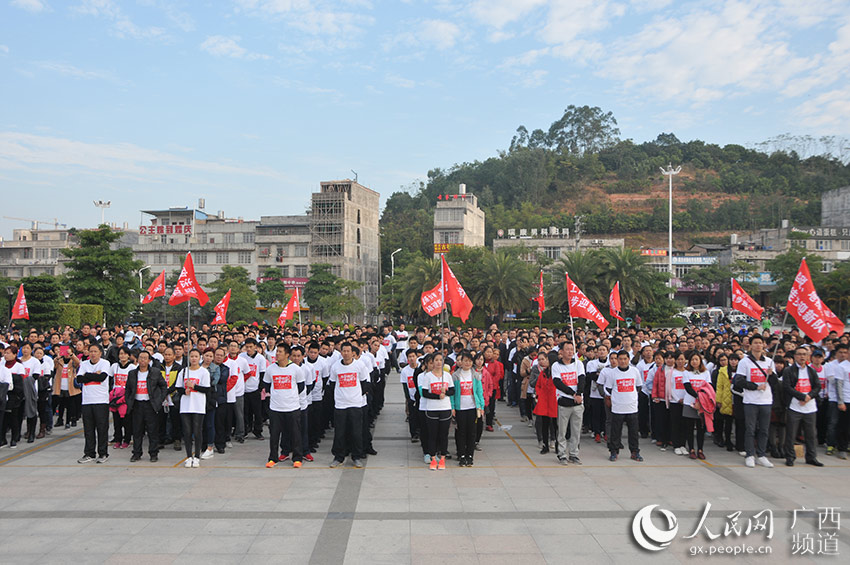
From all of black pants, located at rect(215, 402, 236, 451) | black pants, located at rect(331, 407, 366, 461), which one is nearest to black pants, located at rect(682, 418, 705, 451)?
black pants, located at rect(331, 407, 366, 461)

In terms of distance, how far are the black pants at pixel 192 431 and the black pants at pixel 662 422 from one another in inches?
298

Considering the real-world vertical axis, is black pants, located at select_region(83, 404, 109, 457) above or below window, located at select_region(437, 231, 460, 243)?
below

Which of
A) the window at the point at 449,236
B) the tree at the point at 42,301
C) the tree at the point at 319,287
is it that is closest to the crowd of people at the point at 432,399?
the tree at the point at 42,301

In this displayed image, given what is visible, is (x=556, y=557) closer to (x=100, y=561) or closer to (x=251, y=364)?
(x=100, y=561)

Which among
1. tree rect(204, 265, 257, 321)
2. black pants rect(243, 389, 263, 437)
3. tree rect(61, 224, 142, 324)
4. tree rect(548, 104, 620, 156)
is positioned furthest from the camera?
tree rect(548, 104, 620, 156)

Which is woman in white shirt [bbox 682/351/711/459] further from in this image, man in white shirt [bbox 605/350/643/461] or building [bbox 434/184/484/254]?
building [bbox 434/184/484/254]

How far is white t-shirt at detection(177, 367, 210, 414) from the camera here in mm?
9414

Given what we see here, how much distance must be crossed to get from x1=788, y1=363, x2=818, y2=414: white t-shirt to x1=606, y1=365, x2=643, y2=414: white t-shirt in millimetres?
2347

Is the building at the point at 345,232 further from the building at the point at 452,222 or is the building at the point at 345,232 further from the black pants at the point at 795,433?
the black pants at the point at 795,433

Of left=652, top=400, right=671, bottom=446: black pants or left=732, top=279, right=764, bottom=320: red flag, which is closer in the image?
left=652, top=400, right=671, bottom=446: black pants

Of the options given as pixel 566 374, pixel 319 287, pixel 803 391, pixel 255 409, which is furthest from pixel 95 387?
pixel 319 287

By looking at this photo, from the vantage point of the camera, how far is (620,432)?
9.92 meters

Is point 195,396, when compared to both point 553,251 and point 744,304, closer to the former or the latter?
point 744,304

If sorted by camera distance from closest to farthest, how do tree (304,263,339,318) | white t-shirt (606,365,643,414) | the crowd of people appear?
1. the crowd of people
2. white t-shirt (606,365,643,414)
3. tree (304,263,339,318)
